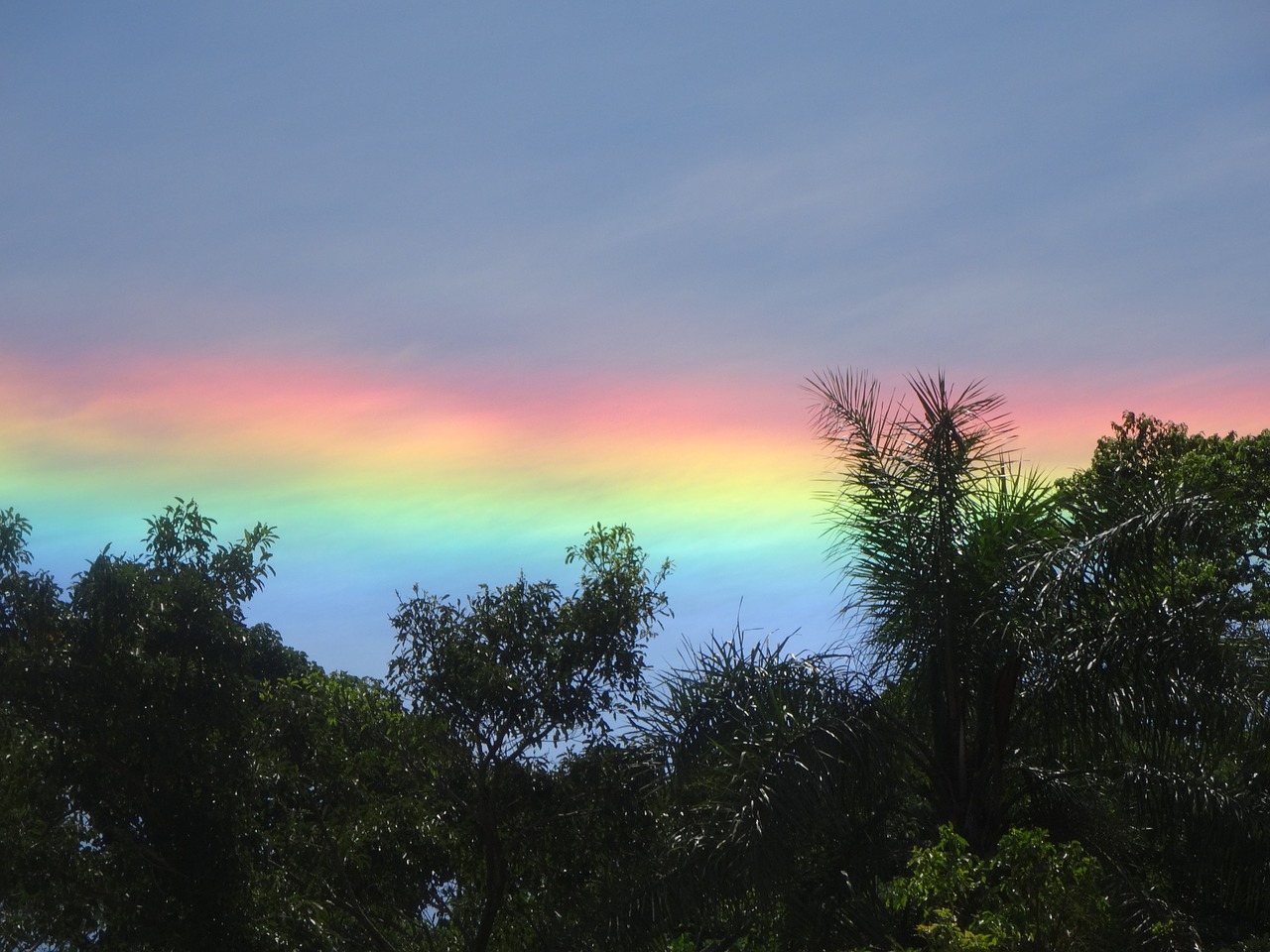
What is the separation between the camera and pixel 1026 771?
373 inches

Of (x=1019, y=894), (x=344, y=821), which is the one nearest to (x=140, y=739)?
(x=344, y=821)

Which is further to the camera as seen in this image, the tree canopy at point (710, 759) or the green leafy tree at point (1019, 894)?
the tree canopy at point (710, 759)

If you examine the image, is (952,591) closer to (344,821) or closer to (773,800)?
(773,800)

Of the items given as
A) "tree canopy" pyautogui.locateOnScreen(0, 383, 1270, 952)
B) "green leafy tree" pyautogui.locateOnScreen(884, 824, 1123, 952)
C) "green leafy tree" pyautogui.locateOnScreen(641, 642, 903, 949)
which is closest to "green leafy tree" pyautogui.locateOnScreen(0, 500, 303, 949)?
"tree canopy" pyautogui.locateOnScreen(0, 383, 1270, 952)

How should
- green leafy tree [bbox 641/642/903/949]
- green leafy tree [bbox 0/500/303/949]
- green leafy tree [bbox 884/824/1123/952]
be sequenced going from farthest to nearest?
green leafy tree [bbox 0/500/303/949] < green leafy tree [bbox 641/642/903/949] < green leafy tree [bbox 884/824/1123/952]

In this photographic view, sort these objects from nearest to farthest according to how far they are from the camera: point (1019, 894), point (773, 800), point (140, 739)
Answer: point (1019, 894), point (773, 800), point (140, 739)

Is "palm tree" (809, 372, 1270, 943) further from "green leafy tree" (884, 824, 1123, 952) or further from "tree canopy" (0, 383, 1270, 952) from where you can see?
"green leafy tree" (884, 824, 1123, 952)

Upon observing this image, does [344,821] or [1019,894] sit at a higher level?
[344,821]

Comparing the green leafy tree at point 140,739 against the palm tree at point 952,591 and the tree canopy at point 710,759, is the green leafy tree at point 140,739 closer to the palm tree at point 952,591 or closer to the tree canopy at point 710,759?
the tree canopy at point 710,759

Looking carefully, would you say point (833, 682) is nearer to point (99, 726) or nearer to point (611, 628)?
point (611, 628)

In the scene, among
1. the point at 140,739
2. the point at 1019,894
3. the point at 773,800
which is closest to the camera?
the point at 1019,894

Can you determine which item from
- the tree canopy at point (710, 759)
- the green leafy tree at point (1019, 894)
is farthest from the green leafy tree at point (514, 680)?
the green leafy tree at point (1019, 894)

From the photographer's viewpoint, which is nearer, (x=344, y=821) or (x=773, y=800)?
(x=773, y=800)

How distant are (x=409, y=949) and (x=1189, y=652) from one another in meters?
7.16
